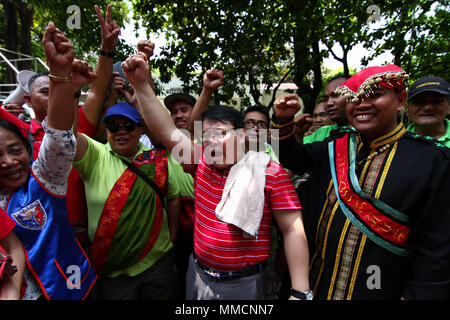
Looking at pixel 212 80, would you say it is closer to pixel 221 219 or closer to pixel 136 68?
pixel 136 68

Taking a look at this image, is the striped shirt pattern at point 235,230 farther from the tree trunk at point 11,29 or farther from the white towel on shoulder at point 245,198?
the tree trunk at point 11,29

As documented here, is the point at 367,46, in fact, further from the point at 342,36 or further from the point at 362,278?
the point at 362,278

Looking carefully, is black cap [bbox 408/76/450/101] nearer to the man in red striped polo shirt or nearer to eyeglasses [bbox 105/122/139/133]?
the man in red striped polo shirt

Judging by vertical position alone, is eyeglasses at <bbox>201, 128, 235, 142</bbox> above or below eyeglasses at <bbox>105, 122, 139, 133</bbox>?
below

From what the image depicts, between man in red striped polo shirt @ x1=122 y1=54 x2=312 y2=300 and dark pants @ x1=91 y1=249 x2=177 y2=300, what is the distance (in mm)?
489

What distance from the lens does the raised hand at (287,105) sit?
5.50 feet

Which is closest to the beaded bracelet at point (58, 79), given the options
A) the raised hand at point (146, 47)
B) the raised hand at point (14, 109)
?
the raised hand at point (146, 47)

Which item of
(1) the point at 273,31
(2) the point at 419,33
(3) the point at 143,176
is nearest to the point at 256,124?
(3) the point at 143,176

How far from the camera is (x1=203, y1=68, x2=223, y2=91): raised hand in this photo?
2031 mm

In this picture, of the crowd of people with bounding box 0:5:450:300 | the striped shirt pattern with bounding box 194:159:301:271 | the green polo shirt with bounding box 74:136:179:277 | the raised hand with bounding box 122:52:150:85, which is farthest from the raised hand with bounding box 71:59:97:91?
the striped shirt pattern with bounding box 194:159:301:271

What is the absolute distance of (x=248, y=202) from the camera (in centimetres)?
153

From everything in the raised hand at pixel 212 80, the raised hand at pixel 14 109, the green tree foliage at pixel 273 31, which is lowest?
the raised hand at pixel 14 109

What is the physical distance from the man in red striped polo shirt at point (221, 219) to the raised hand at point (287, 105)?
0.26 m

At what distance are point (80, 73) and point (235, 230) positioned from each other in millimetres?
1307
